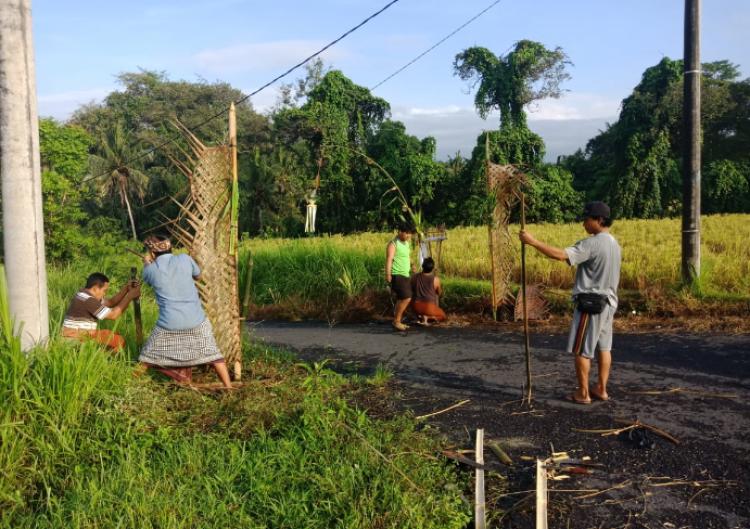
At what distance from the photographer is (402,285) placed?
10039mm

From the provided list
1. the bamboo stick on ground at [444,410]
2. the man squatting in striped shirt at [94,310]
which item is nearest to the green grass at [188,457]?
the bamboo stick on ground at [444,410]

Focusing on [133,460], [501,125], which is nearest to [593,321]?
[133,460]

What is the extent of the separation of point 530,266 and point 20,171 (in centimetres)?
941

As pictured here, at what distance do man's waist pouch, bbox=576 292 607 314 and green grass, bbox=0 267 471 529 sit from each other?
1843mm

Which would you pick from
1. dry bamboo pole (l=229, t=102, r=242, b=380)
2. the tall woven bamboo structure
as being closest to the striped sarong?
the tall woven bamboo structure

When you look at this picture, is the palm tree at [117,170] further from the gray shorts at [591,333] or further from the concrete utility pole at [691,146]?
the gray shorts at [591,333]

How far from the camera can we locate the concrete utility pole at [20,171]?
5086mm

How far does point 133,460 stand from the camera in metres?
4.48

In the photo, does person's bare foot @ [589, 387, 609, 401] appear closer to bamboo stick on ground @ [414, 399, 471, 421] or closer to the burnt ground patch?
the burnt ground patch

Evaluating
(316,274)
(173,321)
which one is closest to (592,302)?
(173,321)

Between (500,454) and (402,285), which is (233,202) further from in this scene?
(402,285)

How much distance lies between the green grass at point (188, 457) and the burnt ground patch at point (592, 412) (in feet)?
2.06

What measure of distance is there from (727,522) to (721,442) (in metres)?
1.37

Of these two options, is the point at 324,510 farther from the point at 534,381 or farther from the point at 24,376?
the point at 534,381
